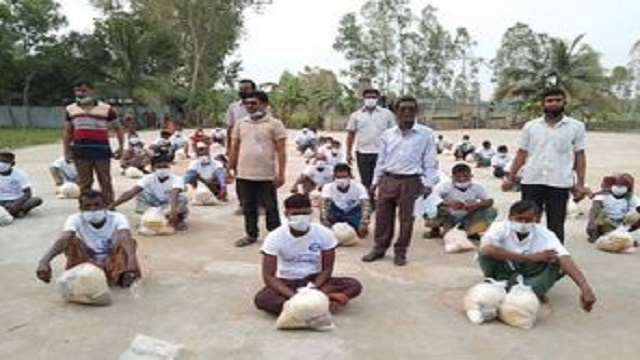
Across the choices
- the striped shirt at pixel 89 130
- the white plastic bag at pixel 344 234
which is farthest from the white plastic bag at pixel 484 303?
the striped shirt at pixel 89 130

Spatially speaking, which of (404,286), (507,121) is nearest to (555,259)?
(404,286)

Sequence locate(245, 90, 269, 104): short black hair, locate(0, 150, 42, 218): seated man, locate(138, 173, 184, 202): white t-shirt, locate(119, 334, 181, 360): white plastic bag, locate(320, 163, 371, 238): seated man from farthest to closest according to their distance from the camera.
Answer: locate(0, 150, 42, 218): seated man
locate(138, 173, 184, 202): white t-shirt
locate(320, 163, 371, 238): seated man
locate(245, 90, 269, 104): short black hair
locate(119, 334, 181, 360): white plastic bag

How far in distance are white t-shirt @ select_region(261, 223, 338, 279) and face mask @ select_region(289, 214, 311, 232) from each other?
54 mm

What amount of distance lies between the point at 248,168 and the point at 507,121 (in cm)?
3893

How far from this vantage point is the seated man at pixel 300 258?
5324 millimetres

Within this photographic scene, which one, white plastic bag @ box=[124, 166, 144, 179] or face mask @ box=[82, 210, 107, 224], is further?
white plastic bag @ box=[124, 166, 144, 179]

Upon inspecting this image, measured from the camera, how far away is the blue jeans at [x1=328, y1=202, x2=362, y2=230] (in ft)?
27.0

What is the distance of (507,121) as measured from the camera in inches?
1750

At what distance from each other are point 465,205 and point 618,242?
1591 millimetres

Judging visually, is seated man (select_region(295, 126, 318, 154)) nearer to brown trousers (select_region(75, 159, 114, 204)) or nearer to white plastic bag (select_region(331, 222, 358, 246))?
brown trousers (select_region(75, 159, 114, 204))

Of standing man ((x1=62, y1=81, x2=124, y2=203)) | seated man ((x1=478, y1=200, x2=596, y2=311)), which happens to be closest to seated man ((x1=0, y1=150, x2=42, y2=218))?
standing man ((x1=62, y1=81, x2=124, y2=203))

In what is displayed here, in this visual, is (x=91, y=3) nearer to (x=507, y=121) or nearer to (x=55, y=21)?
(x=55, y=21)

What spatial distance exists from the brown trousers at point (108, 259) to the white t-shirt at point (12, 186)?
4055 millimetres

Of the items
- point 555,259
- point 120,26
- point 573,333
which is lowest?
point 573,333
